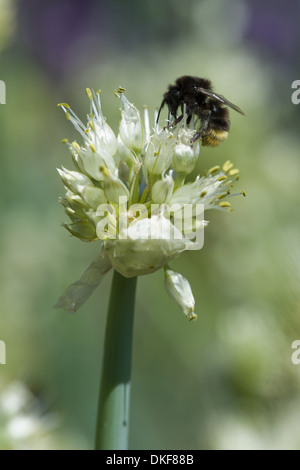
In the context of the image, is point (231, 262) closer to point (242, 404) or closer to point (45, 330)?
point (45, 330)

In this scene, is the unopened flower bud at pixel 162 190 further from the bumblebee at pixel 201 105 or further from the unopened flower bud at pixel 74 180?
the bumblebee at pixel 201 105

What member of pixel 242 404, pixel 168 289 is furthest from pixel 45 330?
pixel 168 289

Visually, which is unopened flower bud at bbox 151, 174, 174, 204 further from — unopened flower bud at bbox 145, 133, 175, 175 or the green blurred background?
the green blurred background

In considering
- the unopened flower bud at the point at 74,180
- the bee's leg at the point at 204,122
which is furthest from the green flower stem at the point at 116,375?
the bee's leg at the point at 204,122

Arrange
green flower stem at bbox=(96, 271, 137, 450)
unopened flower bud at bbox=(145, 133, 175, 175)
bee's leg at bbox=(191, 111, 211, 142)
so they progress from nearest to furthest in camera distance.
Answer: green flower stem at bbox=(96, 271, 137, 450), unopened flower bud at bbox=(145, 133, 175, 175), bee's leg at bbox=(191, 111, 211, 142)

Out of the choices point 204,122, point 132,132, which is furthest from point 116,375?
point 204,122

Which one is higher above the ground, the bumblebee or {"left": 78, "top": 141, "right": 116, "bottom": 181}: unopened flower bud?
the bumblebee

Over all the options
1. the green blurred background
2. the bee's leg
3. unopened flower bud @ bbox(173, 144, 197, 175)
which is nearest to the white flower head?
unopened flower bud @ bbox(173, 144, 197, 175)
